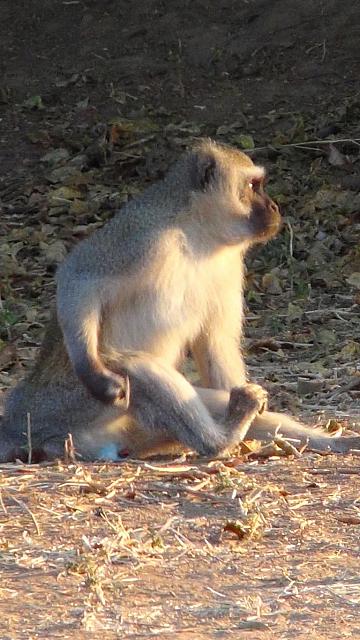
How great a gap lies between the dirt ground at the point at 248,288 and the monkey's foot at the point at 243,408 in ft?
0.49

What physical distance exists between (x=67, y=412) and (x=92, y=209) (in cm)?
529

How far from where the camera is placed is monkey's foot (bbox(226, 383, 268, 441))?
594 centimetres

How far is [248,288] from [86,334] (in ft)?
13.4

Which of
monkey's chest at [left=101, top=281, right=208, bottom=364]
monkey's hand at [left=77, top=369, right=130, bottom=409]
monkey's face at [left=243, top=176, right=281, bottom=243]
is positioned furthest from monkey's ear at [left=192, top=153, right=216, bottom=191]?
monkey's hand at [left=77, top=369, right=130, bottom=409]

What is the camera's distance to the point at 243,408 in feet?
19.6

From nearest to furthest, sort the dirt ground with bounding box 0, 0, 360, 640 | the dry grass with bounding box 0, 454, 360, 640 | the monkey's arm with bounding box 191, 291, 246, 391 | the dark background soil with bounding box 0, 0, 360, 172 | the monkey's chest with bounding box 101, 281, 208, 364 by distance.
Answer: the dry grass with bounding box 0, 454, 360, 640 → the dirt ground with bounding box 0, 0, 360, 640 → the monkey's chest with bounding box 101, 281, 208, 364 → the monkey's arm with bounding box 191, 291, 246, 391 → the dark background soil with bounding box 0, 0, 360, 172

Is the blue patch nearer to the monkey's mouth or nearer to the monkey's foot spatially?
the monkey's foot

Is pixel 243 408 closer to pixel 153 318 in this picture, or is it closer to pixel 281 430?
pixel 281 430

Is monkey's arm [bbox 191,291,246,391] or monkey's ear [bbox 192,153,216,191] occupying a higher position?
monkey's ear [bbox 192,153,216,191]

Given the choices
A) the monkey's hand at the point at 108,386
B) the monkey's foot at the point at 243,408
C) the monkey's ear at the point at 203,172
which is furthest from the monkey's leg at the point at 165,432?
the monkey's ear at the point at 203,172

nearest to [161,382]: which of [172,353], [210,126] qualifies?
[172,353]

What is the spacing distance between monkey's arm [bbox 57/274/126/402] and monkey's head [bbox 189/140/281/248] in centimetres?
68

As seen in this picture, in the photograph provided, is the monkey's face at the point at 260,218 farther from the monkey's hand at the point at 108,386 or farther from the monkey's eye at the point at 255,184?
the monkey's hand at the point at 108,386

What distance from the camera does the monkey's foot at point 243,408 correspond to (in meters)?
5.94
